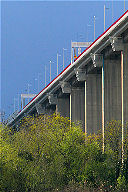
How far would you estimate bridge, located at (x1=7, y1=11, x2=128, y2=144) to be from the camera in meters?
58.6

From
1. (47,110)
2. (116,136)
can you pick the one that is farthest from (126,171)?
(47,110)

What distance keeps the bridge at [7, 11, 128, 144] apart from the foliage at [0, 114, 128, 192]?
33.8ft

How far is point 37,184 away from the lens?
41.6 meters

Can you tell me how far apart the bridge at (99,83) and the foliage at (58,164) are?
10.3 metres

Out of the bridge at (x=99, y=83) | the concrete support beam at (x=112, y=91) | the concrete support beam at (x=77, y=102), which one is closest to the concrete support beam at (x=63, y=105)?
the bridge at (x=99, y=83)

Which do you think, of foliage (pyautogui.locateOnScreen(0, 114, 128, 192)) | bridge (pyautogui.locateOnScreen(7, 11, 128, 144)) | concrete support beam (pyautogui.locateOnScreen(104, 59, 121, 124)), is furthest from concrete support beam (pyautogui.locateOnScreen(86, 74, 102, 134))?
foliage (pyautogui.locateOnScreen(0, 114, 128, 192))

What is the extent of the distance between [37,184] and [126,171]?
806 cm

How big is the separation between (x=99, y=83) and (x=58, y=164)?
33.3 metres

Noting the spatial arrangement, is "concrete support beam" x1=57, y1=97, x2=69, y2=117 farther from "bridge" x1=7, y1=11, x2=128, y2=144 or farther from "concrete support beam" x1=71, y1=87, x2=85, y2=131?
"concrete support beam" x1=71, y1=87, x2=85, y2=131

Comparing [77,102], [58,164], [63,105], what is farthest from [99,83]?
[58,164]

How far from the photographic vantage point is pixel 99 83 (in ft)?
251

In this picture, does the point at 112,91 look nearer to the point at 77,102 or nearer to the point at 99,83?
the point at 99,83

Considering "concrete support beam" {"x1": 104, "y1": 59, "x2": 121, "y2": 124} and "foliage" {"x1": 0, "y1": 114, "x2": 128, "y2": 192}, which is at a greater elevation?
"concrete support beam" {"x1": 104, "y1": 59, "x2": 121, "y2": 124}

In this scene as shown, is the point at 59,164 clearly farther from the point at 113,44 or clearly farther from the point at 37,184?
the point at 113,44
